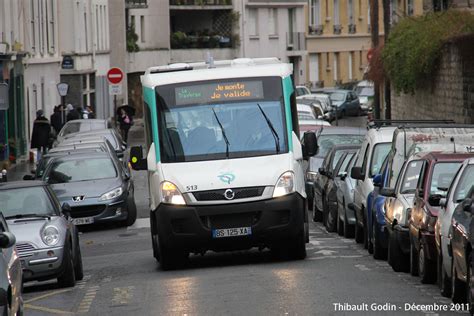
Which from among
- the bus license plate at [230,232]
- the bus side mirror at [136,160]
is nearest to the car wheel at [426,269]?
the bus license plate at [230,232]

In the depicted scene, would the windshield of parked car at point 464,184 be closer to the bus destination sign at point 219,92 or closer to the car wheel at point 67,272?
the bus destination sign at point 219,92

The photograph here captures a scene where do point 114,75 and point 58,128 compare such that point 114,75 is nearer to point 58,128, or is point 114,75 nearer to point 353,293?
point 58,128

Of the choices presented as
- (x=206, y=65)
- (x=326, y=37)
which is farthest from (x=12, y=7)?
(x=326, y=37)

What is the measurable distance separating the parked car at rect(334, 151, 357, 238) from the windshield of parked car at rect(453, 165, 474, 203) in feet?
29.4

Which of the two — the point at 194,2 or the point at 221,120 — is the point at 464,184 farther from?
the point at 194,2

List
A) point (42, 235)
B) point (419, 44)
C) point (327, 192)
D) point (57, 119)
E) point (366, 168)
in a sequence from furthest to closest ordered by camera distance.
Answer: point (57, 119)
point (419, 44)
point (327, 192)
point (366, 168)
point (42, 235)

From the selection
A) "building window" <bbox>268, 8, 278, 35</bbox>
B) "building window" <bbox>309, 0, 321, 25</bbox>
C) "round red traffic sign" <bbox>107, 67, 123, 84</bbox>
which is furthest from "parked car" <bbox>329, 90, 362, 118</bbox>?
"round red traffic sign" <bbox>107, 67, 123, 84</bbox>

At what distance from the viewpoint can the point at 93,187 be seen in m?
31.0

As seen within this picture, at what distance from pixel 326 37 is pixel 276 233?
77941 millimetres

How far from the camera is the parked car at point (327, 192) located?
27.8 m

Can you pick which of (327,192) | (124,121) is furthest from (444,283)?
(124,121)

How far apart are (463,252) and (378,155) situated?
10.6 metres

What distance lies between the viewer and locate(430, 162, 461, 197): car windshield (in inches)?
714

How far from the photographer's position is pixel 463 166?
16359 millimetres
